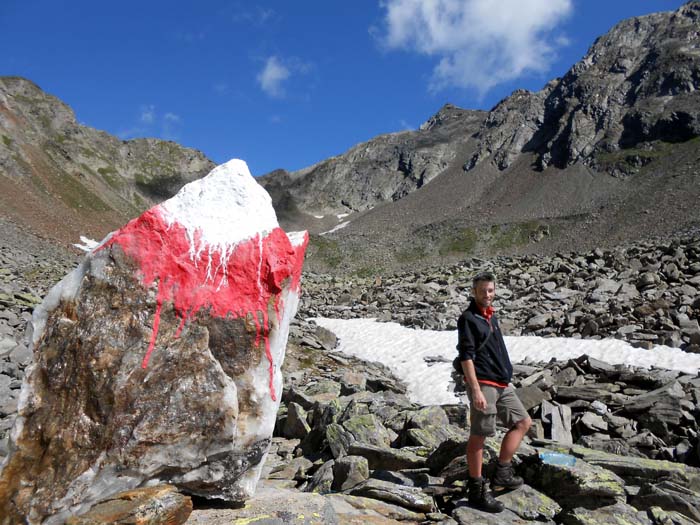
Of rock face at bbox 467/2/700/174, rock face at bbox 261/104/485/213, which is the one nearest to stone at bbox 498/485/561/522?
rock face at bbox 467/2/700/174

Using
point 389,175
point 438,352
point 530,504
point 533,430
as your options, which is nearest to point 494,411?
point 530,504

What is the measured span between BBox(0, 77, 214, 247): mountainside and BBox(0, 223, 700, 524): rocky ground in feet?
147

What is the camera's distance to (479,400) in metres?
5.28

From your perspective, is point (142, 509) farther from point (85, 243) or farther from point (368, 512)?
point (85, 243)

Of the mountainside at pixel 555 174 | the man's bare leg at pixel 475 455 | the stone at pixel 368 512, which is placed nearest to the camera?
the stone at pixel 368 512

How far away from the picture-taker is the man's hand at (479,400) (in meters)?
5.27

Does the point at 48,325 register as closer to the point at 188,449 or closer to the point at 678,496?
the point at 188,449

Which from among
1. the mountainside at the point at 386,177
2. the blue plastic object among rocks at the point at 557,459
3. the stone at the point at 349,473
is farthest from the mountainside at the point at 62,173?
the blue plastic object among rocks at the point at 557,459

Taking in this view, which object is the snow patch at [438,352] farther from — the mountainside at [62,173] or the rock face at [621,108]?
the rock face at [621,108]

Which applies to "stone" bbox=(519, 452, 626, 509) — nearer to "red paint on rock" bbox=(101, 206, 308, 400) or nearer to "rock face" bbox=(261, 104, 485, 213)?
"red paint on rock" bbox=(101, 206, 308, 400)

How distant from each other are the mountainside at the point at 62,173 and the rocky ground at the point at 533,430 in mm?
44683

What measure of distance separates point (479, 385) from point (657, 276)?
1985cm

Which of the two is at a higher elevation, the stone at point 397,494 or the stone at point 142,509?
the stone at point 142,509

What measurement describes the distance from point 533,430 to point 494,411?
14.9 ft
